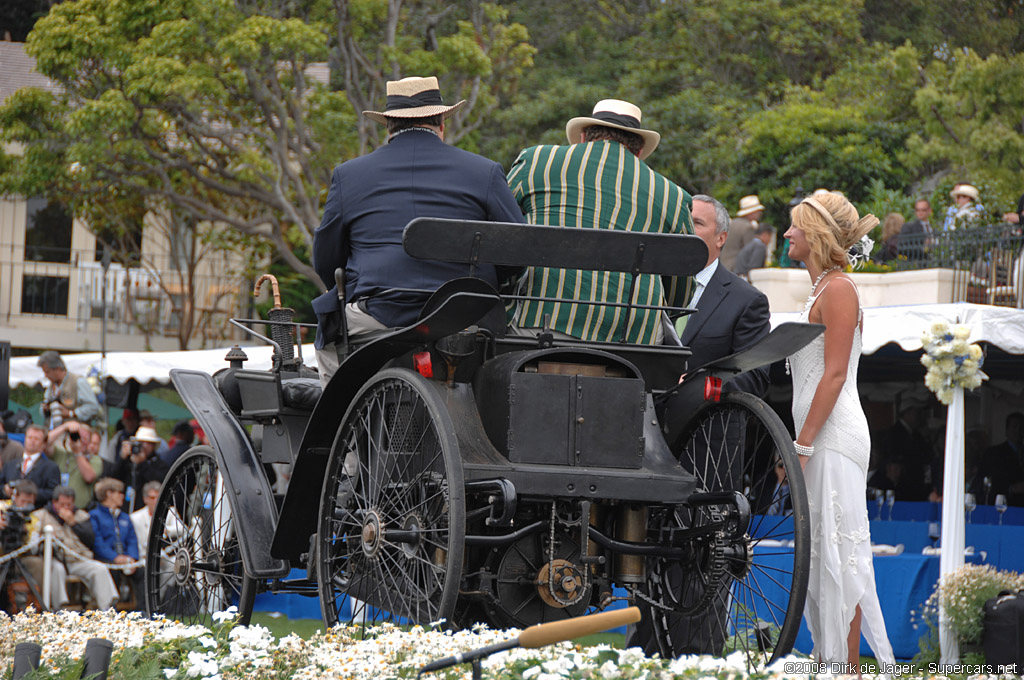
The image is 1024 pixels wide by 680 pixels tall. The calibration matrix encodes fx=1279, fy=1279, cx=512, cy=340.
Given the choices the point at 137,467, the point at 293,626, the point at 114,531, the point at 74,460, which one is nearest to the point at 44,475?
the point at 74,460

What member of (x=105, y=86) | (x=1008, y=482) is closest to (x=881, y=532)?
(x=1008, y=482)

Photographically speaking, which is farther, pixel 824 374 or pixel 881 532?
pixel 881 532

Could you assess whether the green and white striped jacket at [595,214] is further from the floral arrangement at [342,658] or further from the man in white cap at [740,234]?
the man in white cap at [740,234]

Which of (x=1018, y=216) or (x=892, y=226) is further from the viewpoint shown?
(x=892, y=226)

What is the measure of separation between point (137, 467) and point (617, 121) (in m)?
9.60

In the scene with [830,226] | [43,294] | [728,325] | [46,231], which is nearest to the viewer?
[830,226]

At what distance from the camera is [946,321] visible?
27.4 feet

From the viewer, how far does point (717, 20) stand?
27.3 m

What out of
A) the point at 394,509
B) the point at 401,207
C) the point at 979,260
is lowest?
the point at 394,509

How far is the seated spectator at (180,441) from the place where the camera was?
1334 centimetres

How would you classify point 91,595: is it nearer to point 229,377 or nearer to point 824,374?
point 229,377

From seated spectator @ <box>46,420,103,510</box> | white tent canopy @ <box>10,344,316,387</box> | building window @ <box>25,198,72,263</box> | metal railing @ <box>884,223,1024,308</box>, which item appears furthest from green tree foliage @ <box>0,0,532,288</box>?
metal railing @ <box>884,223,1024,308</box>

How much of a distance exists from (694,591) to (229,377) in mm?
2350

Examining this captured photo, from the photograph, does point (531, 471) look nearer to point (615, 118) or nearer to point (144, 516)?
point (615, 118)
